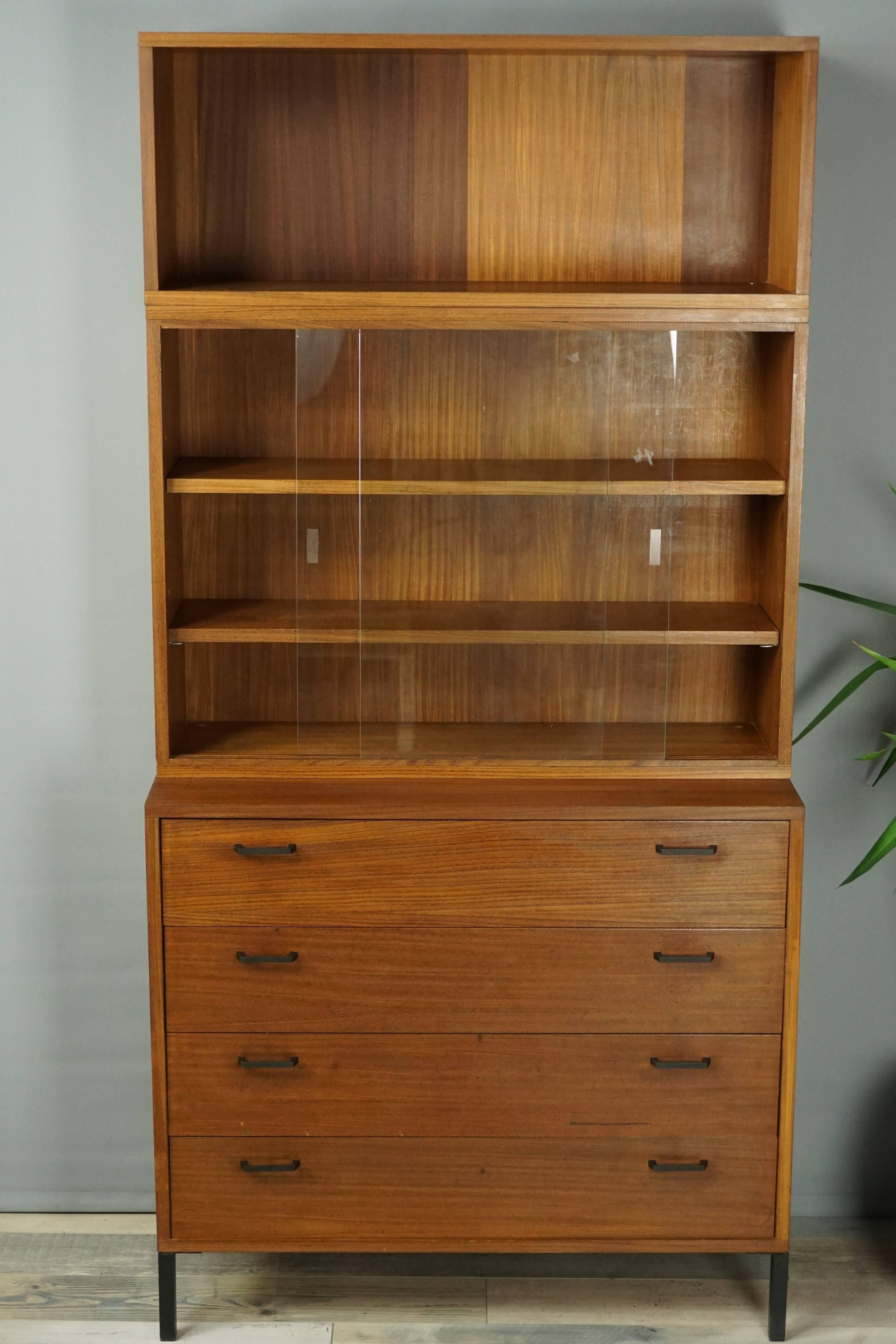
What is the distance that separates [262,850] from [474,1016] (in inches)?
18.1

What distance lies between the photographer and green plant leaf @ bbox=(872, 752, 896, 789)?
106 inches

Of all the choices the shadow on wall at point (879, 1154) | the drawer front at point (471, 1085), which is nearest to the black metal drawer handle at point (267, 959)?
the drawer front at point (471, 1085)

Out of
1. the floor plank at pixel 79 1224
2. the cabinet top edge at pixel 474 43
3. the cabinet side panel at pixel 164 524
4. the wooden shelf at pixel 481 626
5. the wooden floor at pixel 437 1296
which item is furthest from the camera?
the floor plank at pixel 79 1224

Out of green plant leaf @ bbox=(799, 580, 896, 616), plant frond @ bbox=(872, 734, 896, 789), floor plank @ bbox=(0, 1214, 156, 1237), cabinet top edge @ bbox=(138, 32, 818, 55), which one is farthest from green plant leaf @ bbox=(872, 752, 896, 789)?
floor plank @ bbox=(0, 1214, 156, 1237)

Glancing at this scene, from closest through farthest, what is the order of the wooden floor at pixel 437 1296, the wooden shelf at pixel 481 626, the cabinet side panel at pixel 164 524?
the cabinet side panel at pixel 164 524 < the wooden shelf at pixel 481 626 < the wooden floor at pixel 437 1296

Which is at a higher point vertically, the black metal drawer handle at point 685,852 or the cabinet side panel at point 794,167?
the cabinet side panel at point 794,167

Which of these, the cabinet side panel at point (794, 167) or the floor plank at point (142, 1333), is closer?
the cabinet side panel at point (794, 167)

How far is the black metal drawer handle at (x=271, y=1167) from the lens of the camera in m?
2.48

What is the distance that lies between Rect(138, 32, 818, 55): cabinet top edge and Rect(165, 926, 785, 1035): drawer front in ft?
4.68

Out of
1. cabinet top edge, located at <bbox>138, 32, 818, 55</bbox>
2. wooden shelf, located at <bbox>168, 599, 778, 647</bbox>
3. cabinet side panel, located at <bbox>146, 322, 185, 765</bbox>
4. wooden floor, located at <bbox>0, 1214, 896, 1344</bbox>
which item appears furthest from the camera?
wooden floor, located at <bbox>0, 1214, 896, 1344</bbox>

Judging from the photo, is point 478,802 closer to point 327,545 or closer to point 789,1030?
point 327,545

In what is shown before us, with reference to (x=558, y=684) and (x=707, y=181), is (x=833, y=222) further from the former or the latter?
(x=558, y=684)

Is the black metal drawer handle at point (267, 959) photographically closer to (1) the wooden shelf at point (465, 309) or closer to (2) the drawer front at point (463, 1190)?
(2) the drawer front at point (463, 1190)

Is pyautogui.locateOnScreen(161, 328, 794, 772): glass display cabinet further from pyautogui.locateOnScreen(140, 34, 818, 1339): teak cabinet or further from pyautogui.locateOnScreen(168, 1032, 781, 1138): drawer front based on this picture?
pyautogui.locateOnScreen(168, 1032, 781, 1138): drawer front
